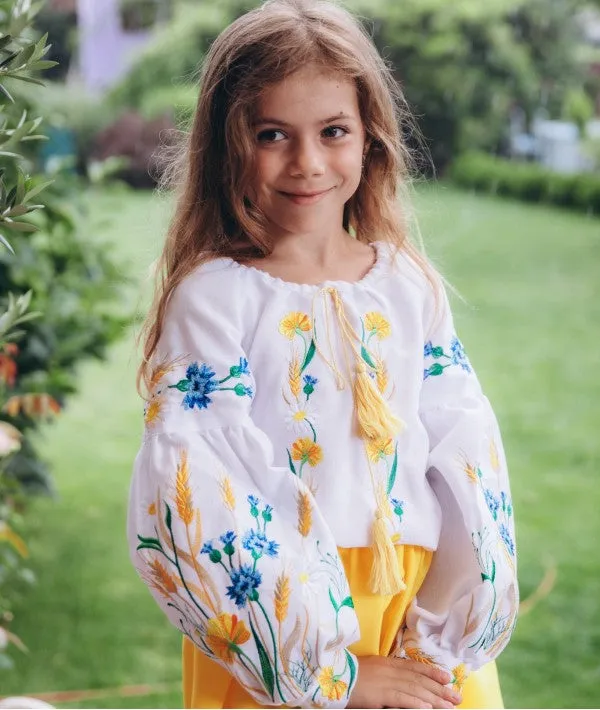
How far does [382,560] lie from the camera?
118 cm

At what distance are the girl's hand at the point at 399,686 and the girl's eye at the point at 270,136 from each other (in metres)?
0.55

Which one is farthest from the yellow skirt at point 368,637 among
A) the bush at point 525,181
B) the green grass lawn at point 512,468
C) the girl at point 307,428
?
the bush at point 525,181

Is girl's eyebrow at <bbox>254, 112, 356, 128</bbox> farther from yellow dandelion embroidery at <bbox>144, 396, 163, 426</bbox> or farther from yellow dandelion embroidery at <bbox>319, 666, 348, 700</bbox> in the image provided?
yellow dandelion embroidery at <bbox>319, 666, 348, 700</bbox>

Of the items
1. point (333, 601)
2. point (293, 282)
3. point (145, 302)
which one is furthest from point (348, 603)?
point (145, 302)

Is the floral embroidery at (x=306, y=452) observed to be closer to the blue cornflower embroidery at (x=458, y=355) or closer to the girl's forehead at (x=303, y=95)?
the blue cornflower embroidery at (x=458, y=355)

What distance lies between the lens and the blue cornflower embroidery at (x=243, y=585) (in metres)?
1.12

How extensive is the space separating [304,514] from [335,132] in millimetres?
395

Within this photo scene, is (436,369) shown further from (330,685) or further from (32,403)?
(32,403)

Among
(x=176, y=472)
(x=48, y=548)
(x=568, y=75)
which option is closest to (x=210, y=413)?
(x=176, y=472)

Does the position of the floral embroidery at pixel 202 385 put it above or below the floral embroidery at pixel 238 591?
above

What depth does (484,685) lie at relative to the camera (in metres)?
1.26

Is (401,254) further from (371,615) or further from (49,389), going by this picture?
(49,389)

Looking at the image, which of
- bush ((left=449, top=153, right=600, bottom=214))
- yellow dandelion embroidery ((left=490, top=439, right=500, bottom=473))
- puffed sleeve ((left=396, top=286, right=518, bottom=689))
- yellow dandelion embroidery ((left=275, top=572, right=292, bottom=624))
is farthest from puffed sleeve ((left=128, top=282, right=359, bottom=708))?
bush ((left=449, top=153, right=600, bottom=214))

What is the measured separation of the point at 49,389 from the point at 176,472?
142 centimetres
